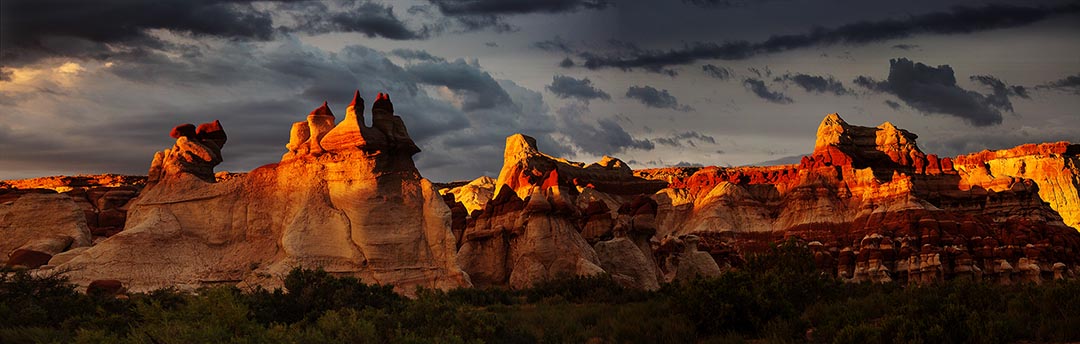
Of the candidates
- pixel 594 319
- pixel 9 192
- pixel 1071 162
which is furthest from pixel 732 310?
pixel 1071 162

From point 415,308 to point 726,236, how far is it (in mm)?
72233

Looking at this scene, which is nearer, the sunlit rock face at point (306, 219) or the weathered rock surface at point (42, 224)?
the sunlit rock face at point (306, 219)

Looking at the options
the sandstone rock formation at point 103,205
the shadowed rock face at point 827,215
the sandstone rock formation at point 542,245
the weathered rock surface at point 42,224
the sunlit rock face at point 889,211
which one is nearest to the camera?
the weathered rock surface at point 42,224

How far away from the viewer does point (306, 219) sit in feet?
111

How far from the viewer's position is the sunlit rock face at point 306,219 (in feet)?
107

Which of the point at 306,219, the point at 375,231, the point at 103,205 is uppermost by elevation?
the point at 103,205

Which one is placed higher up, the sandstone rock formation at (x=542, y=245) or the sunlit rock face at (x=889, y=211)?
the sunlit rock face at (x=889, y=211)

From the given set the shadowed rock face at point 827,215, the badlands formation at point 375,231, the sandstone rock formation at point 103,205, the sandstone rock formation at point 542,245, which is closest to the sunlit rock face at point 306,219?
the badlands formation at point 375,231

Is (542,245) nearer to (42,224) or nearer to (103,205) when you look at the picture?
(42,224)

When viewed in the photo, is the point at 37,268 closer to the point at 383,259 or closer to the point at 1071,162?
the point at 383,259

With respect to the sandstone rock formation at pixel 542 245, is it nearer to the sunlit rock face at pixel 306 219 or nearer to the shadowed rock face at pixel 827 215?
the shadowed rock face at pixel 827 215

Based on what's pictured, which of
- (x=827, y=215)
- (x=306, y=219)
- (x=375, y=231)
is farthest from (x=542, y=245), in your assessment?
(x=827, y=215)

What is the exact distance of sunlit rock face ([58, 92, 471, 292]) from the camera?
107 ft

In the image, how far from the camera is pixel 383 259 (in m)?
33.6
